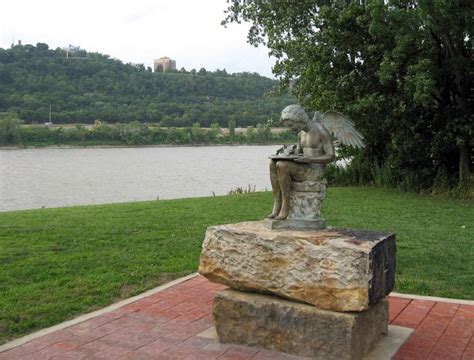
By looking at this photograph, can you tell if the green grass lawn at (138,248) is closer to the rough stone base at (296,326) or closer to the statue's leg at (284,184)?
the rough stone base at (296,326)

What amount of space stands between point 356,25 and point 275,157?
1246 cm

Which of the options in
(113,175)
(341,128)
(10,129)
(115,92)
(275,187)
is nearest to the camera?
(275,187)

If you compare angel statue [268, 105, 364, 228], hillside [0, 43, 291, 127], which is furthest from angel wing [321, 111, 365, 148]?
hillside [0, 43, 291, 127]

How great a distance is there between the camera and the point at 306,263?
4.97 meters

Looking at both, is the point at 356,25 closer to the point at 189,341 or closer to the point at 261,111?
the point at 189,341

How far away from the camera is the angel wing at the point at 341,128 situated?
5828 millimetres

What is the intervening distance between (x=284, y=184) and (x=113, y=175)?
26.3m

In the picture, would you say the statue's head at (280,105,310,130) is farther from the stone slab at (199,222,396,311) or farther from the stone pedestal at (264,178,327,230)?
the stone slab at (199,222,396,311)

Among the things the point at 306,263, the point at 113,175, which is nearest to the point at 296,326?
the point at 306,263

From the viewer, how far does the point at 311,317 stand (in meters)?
4.99

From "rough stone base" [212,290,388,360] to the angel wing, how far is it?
162 cm

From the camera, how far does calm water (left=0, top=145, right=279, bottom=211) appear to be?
2338 centimetres

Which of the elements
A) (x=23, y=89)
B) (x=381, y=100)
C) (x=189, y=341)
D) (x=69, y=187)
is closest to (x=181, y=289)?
(x=189, y=341)

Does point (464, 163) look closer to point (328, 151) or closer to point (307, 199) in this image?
point (328, 151)
